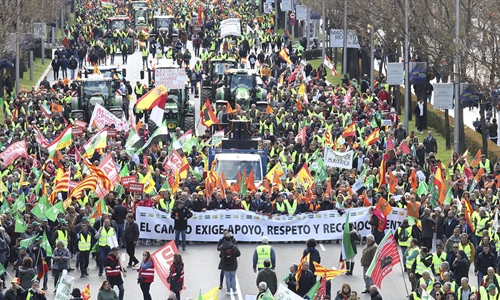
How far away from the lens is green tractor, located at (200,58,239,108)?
58791 millimetres

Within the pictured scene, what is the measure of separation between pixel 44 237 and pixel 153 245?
4558 millimetres

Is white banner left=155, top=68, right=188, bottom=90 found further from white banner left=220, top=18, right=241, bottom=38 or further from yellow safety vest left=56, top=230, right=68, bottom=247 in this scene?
white banner left=220, top=18, right=241, bottom=38

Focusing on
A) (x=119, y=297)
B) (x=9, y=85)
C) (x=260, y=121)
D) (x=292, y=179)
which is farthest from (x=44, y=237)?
(x=9, y=85)

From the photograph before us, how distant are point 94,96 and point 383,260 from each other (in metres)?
27.6

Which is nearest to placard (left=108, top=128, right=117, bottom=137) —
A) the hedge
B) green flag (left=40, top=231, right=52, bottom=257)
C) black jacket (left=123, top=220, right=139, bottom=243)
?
the hedge

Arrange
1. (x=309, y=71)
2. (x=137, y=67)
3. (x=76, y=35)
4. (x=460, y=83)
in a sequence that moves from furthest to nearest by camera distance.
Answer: (x=76, y=35) → (x=137, y=67) → (x=309, y=71) → (x=460, y=83)

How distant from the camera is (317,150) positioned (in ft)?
136

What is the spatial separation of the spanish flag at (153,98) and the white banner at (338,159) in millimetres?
9375

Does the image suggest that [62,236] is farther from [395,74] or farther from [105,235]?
[395,74]

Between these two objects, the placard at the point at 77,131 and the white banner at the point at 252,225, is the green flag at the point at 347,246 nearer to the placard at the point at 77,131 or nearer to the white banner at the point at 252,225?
the white banner at the point at 252,225

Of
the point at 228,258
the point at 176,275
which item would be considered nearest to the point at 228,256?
the point at 228,258

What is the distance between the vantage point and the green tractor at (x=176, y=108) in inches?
2032

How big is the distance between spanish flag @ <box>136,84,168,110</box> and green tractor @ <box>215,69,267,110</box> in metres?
6.64

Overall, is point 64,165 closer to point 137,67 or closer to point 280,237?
point 280,237
